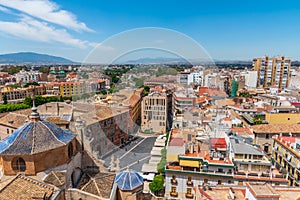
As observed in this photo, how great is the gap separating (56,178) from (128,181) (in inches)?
91.2

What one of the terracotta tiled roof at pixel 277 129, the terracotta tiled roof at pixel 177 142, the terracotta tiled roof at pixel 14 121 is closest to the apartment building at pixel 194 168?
the terracotta tiled roof at pixel 177 142

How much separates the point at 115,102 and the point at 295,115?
664 inches

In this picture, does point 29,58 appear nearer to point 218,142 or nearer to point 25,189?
point 218,142

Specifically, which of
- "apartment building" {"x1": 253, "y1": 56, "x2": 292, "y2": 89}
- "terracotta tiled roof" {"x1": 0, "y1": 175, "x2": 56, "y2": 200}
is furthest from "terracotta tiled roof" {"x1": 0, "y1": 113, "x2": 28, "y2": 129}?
"apartment building" {"x1": 253, "y1": 56, "x2": 292, "y2": 89}

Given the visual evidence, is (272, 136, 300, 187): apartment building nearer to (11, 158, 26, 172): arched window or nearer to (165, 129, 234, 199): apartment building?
(165, 129, 234, 199): apartment building

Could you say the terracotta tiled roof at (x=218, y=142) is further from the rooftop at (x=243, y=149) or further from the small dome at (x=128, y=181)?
the small dome at (x=128, y=181)

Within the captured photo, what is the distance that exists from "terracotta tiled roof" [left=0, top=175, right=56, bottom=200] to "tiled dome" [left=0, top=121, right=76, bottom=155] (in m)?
0.89

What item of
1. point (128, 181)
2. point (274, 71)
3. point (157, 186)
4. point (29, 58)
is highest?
point (29, 58)

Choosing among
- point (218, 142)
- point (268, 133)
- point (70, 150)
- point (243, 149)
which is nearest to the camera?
point (70, 150)

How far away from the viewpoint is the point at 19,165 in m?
7.07

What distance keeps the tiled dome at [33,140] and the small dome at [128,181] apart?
2267 mm

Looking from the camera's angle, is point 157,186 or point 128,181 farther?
point 157,186

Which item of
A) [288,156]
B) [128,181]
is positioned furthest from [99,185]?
[288,156]

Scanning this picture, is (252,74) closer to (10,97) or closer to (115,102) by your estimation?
(115,102)
